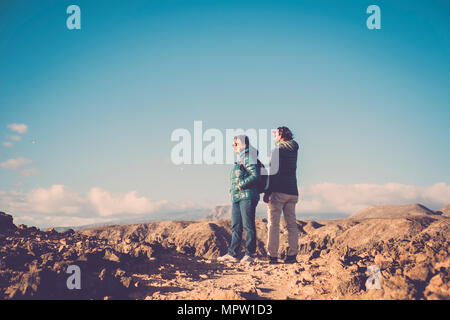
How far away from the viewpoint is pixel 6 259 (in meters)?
5.66

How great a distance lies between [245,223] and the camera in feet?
21.8

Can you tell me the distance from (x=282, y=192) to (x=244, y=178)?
87 centimetres

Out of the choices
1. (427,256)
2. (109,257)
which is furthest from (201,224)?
(427,256)

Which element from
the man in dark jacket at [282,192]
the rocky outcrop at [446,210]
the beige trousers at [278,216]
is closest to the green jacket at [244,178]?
the man in dark jacket at [282,192]

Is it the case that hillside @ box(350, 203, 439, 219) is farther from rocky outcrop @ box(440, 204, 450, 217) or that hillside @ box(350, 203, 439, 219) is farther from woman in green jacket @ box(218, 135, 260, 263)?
woman in green jacket @ box(218, 135, 260, 263)

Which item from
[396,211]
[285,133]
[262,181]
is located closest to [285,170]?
[262,181]

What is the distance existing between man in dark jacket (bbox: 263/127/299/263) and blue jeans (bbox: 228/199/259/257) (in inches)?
14.4

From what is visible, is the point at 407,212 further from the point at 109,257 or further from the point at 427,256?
the point at 109,257

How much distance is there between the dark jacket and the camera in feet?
21.3

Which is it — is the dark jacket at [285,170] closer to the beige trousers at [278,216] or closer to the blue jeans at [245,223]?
the beige trousers at [278,216]

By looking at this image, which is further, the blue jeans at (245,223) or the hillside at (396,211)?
the hillside at (396,211)

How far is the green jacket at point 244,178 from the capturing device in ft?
21.6

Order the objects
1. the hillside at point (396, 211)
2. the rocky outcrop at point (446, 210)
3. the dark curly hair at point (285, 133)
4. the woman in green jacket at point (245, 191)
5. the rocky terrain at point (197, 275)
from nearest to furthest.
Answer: the rocky terrain at point (197, 275)
the woman in green jacket at point (245, 191)
the dark curly hair at point (285, 133)
the rocky outcrop at point (446, 210)
the hillside at point (396, 211)

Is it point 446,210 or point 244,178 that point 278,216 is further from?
point 446,210
